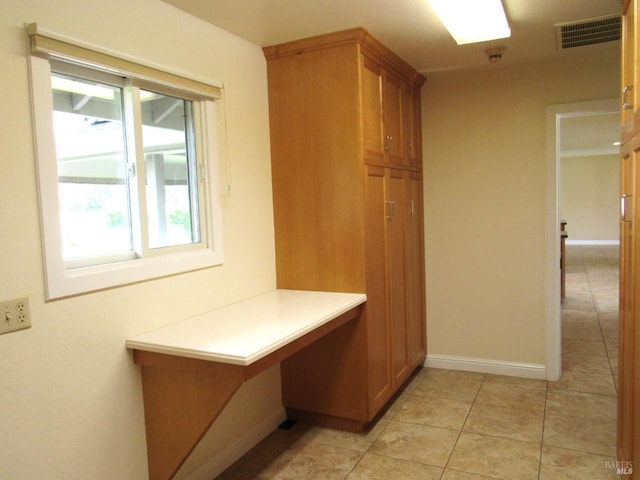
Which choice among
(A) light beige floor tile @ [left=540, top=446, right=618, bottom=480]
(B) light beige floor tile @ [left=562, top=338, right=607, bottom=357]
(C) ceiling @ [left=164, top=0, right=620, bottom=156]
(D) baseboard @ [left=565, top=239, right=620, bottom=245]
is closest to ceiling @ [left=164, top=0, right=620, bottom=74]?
(C) ceiling @ [left=164, top=0, right=620, bottom=156]

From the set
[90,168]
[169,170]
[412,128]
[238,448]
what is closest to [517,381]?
[412,128]

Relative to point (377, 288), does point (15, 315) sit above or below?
above

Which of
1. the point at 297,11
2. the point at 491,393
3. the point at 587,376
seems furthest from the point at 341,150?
the point at 587,376

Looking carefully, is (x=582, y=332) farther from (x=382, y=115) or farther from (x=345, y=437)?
(x=382, y=115)

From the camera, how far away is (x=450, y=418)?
3.11 metres

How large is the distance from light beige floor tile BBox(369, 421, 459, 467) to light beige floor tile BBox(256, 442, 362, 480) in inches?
7.3

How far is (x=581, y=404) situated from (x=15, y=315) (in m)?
3.30

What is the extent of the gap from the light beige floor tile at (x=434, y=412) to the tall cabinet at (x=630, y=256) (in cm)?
97

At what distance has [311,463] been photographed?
8.68ft

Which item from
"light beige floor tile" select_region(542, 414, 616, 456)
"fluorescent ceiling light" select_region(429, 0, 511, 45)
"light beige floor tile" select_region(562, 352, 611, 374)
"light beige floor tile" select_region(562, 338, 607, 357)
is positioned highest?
"fluorescent ceiling light" select_region(429, 0, 511, 45)

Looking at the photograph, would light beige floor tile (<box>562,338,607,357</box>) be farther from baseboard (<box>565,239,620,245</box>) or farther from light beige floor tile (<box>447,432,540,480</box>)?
baseboard (<box>565,239,620,245</box>)

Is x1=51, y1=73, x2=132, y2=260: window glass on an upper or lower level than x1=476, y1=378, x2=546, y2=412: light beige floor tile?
upper

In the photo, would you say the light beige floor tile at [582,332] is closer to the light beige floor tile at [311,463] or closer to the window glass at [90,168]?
the light beige floor tile at [311,463]

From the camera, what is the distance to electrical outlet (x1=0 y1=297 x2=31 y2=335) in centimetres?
162
